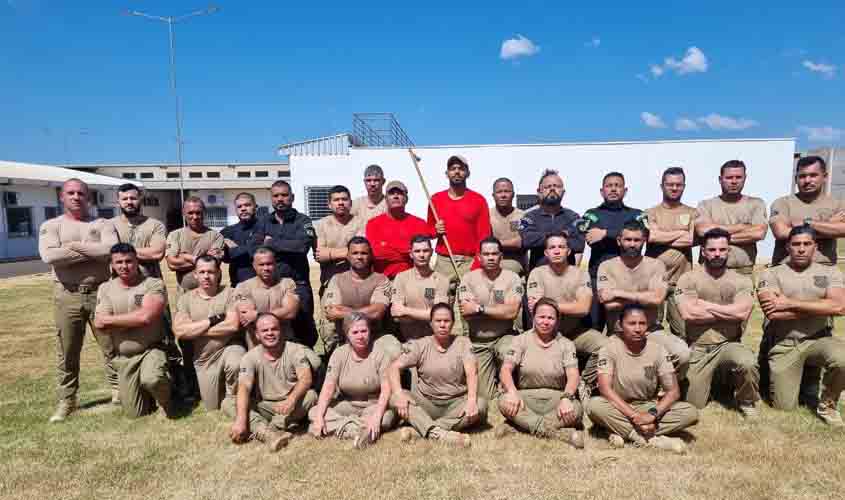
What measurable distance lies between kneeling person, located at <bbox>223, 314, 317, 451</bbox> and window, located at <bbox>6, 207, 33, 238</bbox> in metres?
30.3

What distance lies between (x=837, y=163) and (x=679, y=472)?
119 feet

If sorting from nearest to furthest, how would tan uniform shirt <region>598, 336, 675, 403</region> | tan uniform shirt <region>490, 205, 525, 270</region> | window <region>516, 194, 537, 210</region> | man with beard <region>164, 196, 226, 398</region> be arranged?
1. tan uniform shirt <region>598, 336, 675, 403</region>
2. man with beard <region>164, 196, 226, 398</region>
3. tan uniform shirt <region>490, 205, 525, 270</region>
4. window <region>516, 194, 537, 210</region>

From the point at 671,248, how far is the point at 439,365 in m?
3.32

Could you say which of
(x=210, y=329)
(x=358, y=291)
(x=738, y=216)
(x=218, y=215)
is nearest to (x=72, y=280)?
(x=210, y=329)

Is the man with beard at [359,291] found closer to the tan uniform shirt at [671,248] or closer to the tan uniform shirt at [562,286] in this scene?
the tan uniform shirt at [562,286]

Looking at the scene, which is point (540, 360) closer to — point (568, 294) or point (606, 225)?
point (568, 294)

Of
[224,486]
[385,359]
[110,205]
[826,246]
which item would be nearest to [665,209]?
[826,246]

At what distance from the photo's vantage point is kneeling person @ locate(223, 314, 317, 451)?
475 cm

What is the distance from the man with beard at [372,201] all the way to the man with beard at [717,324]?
380 centimetres

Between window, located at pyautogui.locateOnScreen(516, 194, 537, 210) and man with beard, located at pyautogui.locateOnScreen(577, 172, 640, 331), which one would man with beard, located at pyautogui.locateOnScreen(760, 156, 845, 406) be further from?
window, located at pyautogui.locateOnScreen(516, 194, 537, 210)

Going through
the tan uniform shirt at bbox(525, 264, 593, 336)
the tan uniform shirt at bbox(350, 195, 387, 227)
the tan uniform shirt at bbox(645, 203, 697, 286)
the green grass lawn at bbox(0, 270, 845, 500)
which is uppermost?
the tan uniform shirt at bbox(350, 195, 387, 227)

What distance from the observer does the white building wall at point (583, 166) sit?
1702 cm

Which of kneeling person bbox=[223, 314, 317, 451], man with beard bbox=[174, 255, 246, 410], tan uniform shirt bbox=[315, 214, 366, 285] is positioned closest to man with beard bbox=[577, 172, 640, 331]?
tan uniform shirt bbox=[315, 214, 366, 285]

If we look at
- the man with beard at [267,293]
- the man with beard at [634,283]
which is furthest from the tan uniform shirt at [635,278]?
the man with beard at [267,293]
